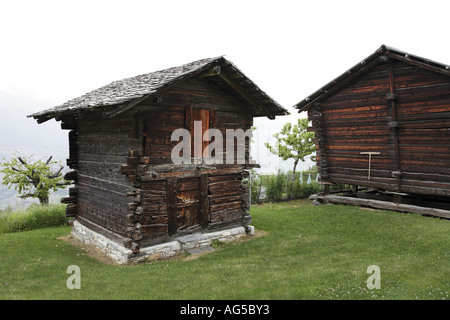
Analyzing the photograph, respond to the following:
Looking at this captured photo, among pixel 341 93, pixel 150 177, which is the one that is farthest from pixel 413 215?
pixel 150 177

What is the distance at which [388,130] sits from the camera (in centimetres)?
1509

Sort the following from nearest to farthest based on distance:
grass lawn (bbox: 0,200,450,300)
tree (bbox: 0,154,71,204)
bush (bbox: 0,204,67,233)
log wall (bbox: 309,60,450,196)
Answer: grass lawn (bbox: 0,200,450,300) → log wall (bbox: 309,60,450,196) → bush (bbox: 0,204,67,233) → tree (bbox: 0,154,71,204)

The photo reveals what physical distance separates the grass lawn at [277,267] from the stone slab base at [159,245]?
0.45 meters

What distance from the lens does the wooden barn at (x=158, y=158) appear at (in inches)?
392

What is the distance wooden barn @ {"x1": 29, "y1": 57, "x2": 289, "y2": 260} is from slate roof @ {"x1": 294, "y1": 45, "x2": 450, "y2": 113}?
5.57 m

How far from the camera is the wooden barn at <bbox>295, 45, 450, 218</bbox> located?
13.6 meters

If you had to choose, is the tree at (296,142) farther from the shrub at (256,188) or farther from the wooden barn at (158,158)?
the wooden barn at (158,158)

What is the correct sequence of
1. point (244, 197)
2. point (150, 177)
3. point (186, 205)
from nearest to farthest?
point (150, 177) → point (186, 205) → point (244, 197)

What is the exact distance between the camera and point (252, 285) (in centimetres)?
757

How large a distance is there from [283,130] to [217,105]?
16906 millimetres

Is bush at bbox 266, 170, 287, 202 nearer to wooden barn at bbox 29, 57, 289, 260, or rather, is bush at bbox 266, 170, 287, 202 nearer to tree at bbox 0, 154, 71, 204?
wooden barn at bbox 29, 57, 289, 260

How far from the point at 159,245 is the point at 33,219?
914 cm

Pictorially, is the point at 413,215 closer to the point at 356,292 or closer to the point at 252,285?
the point at 356,292

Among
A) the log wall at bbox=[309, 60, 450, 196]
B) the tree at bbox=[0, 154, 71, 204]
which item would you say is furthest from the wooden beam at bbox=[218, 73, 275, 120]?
the tree at bbox=[0, 154, 71, 204]
